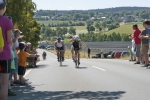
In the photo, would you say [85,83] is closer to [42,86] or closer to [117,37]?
[42,86]

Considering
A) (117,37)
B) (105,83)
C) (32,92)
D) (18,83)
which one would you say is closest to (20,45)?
(18,83)

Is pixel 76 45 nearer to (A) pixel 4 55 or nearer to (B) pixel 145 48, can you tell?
(B) pixel 145 48

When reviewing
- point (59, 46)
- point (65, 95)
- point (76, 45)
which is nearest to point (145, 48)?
point (76, 45)

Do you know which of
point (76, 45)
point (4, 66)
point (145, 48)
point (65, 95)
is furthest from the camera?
point (76, 45)

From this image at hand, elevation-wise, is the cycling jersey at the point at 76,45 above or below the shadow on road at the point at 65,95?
above

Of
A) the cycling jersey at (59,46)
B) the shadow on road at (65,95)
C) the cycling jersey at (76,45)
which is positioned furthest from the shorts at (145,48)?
the shadow on road at (65,95)

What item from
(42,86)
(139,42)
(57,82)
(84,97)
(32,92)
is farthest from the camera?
(139,42)

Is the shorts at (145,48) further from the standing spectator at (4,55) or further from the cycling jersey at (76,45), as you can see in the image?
the standing spectator at (4,55)

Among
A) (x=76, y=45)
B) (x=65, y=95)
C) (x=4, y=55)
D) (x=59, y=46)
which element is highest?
(x=4, y=55)

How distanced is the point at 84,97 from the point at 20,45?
3632 mm

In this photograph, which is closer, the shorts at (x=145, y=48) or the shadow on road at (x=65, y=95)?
the shadow on road at (x=65, y=95)

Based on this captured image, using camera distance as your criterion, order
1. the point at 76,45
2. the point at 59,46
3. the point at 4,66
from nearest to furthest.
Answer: the point at 4,66 < the point at 76,45 < the point at 59,46

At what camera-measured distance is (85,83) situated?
11.5 meters

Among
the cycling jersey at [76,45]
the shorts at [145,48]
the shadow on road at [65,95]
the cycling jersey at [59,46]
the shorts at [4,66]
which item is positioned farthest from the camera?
the cycling jersey at [59,46]
